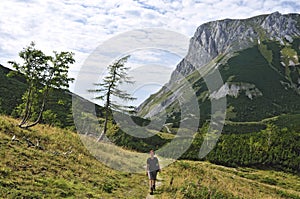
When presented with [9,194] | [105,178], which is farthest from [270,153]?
[9,194]

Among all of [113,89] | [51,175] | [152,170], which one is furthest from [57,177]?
[113,89]

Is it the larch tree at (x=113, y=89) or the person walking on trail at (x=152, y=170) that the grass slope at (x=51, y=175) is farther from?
the larch tree at (x=113, y=89)

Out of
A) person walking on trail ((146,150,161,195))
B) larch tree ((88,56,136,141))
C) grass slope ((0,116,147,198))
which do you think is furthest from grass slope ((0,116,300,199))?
larch tree ((88,56,136,141))

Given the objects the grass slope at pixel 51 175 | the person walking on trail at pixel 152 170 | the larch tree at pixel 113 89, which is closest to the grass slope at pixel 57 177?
the grass slope at pixel 51 175

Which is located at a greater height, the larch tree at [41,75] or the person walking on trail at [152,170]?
the larch tree at [41,75]

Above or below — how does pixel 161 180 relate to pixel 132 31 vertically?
below

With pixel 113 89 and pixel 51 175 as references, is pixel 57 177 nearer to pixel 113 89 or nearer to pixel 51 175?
pixel 51 175

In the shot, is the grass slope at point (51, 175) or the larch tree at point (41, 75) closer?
the grass slope at point (51, 175)

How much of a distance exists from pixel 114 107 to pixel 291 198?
1104 inches

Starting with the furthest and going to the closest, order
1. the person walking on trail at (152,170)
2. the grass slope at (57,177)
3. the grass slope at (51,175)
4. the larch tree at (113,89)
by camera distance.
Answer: the larch tree at (113,89)
the person walking on trail at (152,170)
the grass slope at (57,177)
the grass slope at (51,175)

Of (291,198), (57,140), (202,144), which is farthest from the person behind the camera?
(202,144)

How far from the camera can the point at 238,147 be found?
290 ft

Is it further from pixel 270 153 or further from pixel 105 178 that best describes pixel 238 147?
pixel 105 178

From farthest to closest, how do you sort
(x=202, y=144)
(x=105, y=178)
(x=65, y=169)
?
1. (x=202, y=144)
2. (x=105, y=178)
3. (x=65, y=169)
